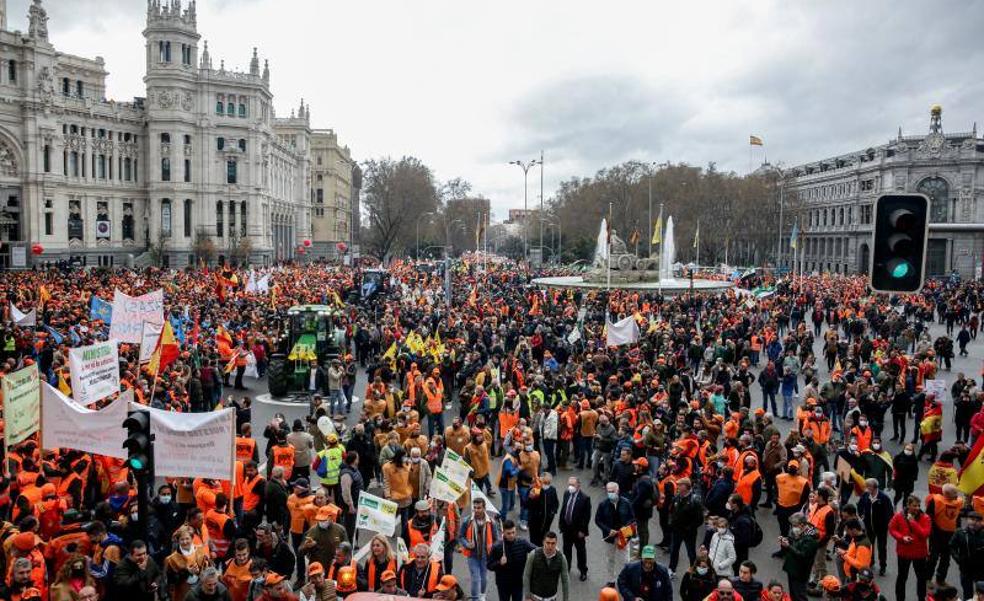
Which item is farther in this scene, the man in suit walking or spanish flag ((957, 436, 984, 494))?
spanish flag ((957, 436, 984, 494))

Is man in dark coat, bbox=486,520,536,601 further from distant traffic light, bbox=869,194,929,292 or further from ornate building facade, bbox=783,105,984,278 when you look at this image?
ornate building facade, bbox=783,105,984,278

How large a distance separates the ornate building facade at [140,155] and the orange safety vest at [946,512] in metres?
63.4

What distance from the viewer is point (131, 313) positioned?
60.5 feet

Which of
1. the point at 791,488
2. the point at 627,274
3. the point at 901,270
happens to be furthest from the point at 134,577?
the point at 627,274

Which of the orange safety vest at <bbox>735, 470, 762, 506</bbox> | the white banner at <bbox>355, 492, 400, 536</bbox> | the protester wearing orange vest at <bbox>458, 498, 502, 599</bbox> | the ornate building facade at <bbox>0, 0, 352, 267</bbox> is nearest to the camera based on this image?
the white banner at <bbox>355, 492, 400, 536</bbox>

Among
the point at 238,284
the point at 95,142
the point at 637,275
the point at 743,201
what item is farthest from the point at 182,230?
the point at 743,201

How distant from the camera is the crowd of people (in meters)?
7.16

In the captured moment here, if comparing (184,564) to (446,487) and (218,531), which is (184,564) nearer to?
(218,531)

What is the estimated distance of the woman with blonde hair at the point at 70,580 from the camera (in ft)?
21.7

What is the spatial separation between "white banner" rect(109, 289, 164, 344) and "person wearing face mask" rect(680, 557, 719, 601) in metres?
14.8

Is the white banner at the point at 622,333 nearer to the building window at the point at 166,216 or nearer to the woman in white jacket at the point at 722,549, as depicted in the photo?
the woman in white jacket at the point at 722,549

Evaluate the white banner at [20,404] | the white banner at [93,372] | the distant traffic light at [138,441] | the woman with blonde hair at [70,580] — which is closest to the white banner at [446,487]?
the distant traffic light at [138,441]

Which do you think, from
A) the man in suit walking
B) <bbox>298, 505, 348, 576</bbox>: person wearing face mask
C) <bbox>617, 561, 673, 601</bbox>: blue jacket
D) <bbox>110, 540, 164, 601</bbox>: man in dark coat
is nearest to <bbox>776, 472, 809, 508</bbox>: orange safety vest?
the man in suit walking

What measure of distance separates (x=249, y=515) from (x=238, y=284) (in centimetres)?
3443
